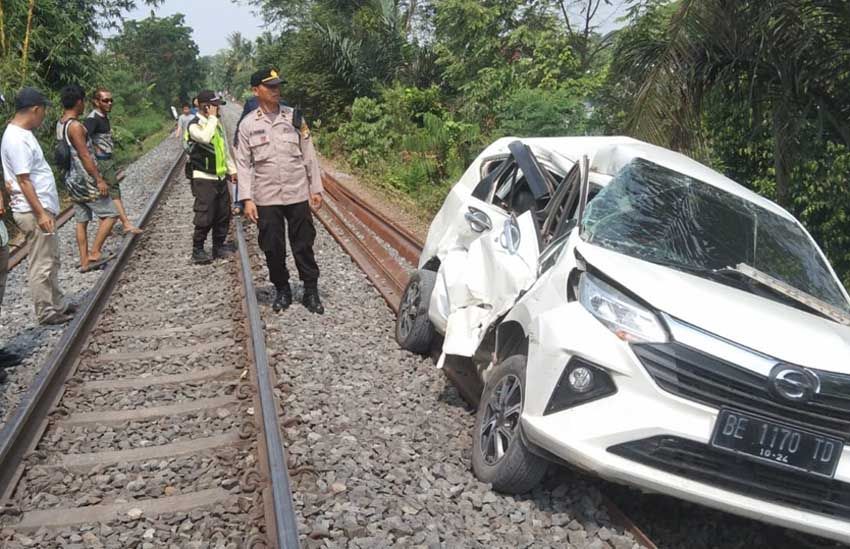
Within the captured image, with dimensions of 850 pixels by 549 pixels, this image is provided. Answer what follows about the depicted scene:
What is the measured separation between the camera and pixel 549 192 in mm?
4926

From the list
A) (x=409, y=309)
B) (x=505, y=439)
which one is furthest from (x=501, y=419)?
(x=409, y=309)

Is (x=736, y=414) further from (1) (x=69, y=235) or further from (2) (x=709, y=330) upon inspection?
(1) (x=69, y=235)

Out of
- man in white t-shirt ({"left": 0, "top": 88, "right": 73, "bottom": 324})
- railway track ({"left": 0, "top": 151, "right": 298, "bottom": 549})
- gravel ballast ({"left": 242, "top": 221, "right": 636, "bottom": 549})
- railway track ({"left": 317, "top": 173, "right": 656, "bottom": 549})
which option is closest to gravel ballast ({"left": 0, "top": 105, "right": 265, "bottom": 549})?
railway track ({"left": 0, "top": 151, "right": 298, "bottom": 549})

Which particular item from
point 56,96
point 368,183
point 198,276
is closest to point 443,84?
point 368,183

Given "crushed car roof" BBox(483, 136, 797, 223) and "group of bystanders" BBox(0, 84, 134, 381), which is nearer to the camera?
"crushed car roof" BBox(483, 136, 797, 223)

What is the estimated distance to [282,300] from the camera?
7.00 m

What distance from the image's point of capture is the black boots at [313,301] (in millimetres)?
6969

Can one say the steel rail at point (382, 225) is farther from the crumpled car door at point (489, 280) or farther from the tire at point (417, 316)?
the crumpled car door at point (489, 280)

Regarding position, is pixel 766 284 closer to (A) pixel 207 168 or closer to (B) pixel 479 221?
(B) pixel 479 221

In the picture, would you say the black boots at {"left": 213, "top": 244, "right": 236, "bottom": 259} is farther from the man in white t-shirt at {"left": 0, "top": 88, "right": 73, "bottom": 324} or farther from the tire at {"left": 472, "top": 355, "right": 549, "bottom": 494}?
the tire at {"left": 472, "top": 355, "right": 549, "bottom": 494}

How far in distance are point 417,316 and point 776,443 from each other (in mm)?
3149

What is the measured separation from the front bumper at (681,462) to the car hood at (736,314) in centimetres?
30

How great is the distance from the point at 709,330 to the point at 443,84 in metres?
23.0

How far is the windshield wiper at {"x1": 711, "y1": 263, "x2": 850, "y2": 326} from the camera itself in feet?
12.4
